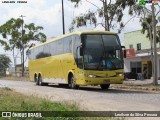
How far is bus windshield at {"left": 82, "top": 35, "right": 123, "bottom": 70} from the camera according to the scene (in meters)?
22.9

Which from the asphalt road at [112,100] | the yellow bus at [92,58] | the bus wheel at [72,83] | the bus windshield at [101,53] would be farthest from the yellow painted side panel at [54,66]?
the asphalt road at [112,100]

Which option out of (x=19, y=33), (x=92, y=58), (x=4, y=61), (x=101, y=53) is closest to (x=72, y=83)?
(x=92, y=58)

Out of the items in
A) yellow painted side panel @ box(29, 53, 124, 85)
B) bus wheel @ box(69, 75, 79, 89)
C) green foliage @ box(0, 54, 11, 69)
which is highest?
green foliage @ box(0, 54, 11, 69)

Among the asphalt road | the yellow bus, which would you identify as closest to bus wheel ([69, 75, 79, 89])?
the yellow bus

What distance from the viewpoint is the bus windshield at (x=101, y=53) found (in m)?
22.9

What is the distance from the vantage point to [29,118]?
9.45 meters

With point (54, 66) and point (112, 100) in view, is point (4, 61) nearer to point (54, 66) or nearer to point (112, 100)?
point (54, 66)

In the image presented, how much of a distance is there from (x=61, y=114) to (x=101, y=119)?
38.5 inches

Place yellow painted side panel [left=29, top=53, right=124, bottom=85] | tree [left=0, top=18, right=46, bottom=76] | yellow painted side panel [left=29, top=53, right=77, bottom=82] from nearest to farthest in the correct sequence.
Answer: yellow painted side panel [left=29, top=53, right=124, bottom=85]
yellow painted side panel [left=29, top=53, right=77, bottom=82]
tree [left=0, top=18, right=46, bottom=76]

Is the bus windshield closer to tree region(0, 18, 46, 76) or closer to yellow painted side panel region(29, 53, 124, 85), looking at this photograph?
yellow painted side panel region(29, 53, 124, 85)

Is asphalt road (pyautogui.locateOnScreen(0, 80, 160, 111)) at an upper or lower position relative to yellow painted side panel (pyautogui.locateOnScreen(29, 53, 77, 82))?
lower

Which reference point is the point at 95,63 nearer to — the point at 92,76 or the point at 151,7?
the point at 92,76

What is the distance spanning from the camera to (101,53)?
23.1 m

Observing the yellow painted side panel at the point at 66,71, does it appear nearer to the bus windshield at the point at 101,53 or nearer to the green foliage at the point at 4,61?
the bus windshield at the point at 101,53
